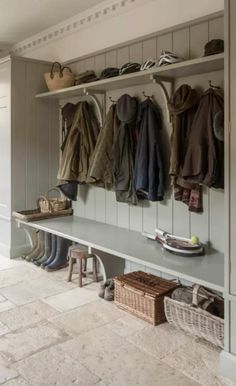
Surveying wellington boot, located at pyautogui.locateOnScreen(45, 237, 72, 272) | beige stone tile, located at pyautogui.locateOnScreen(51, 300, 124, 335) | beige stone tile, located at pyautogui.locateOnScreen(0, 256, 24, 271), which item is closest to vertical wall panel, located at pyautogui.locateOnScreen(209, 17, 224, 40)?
beige stone tile, located at pyautogui.locateOnScreen(51, 300, 124, 335)

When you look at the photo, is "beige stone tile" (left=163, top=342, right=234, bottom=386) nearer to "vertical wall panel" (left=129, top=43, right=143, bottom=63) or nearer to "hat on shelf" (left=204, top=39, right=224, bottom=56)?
"hat on shelf" (left=204, top=39, right=224, bottom=56)

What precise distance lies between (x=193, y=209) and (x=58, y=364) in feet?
4.53

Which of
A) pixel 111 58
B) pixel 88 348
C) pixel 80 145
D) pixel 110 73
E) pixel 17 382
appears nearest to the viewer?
pixel 17 382

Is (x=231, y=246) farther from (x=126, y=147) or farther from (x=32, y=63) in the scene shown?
(x=32, y=63)

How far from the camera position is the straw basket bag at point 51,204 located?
3816 mm

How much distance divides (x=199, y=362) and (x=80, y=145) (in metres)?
2.22

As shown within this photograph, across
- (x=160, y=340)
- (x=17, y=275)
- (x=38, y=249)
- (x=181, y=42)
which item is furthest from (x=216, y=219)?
(x=38, y=249)

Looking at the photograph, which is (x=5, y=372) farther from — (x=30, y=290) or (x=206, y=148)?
(x=206, y=148)

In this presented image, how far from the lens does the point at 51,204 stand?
3832 millimetres

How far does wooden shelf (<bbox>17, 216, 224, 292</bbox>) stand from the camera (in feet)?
7.09

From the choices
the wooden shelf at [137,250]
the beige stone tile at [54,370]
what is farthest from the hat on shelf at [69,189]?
the beige stone tile at [54,370]

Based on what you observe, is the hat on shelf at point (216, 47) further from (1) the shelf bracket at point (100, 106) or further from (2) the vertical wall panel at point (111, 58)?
(1) the shelf bracket at point (100, 106)

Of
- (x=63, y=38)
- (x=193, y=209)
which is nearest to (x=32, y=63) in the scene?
(x=63, y=38)

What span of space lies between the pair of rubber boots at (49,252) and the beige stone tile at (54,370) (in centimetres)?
153
